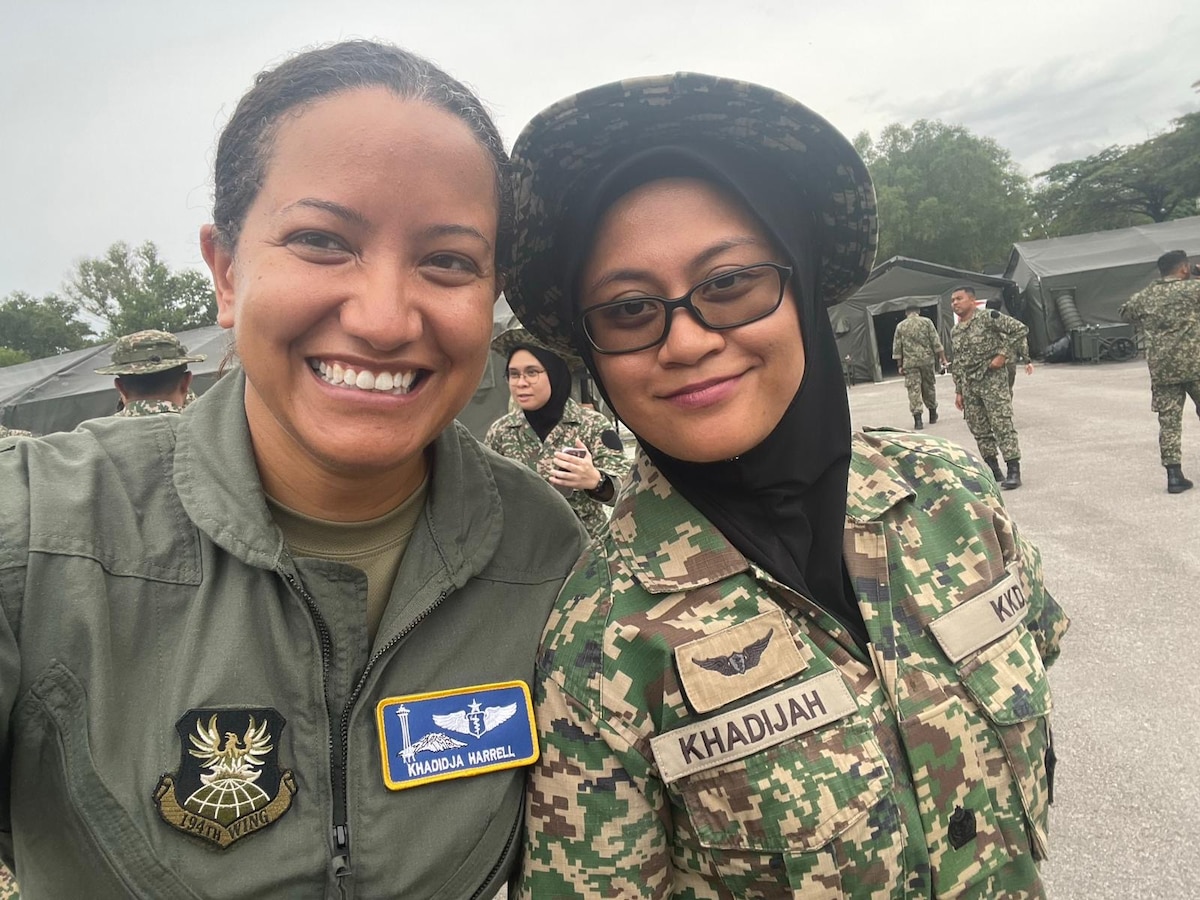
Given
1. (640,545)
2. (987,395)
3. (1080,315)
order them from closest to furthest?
1. (640,545)
2. (987,395)
3. (1080,315)

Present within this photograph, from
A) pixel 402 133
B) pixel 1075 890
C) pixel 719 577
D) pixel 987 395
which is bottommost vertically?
pixel 1075 890

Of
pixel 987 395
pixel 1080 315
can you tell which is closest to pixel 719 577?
pixel 987 395

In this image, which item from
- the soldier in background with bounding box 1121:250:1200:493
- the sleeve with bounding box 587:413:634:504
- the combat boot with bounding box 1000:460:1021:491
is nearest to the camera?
the sleeve with bounding box 587:413:634:504

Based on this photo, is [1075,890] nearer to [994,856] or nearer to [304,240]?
[994,856]

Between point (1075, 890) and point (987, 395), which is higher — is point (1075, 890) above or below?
below

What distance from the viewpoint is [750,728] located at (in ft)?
3.86

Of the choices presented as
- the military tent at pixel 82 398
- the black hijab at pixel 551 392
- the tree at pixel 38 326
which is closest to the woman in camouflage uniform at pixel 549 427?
the black hijab at pixel 551 392

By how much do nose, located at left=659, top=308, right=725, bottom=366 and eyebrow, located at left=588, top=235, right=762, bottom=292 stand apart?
8 centimetres

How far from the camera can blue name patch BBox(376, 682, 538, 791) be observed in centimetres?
120

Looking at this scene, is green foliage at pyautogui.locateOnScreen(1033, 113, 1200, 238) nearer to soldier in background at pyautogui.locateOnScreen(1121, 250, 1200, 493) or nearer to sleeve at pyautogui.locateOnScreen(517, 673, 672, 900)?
soldier in background at pyautogui.locateOnScreen(1121, 250, 1200, 493)

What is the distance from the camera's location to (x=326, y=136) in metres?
1.18

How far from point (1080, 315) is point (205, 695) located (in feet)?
73.1

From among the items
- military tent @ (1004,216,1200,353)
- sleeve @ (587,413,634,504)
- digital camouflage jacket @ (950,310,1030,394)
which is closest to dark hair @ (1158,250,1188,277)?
digital camouflage jacket @ (950,310,1030,394)

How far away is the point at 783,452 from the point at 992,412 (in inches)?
283
